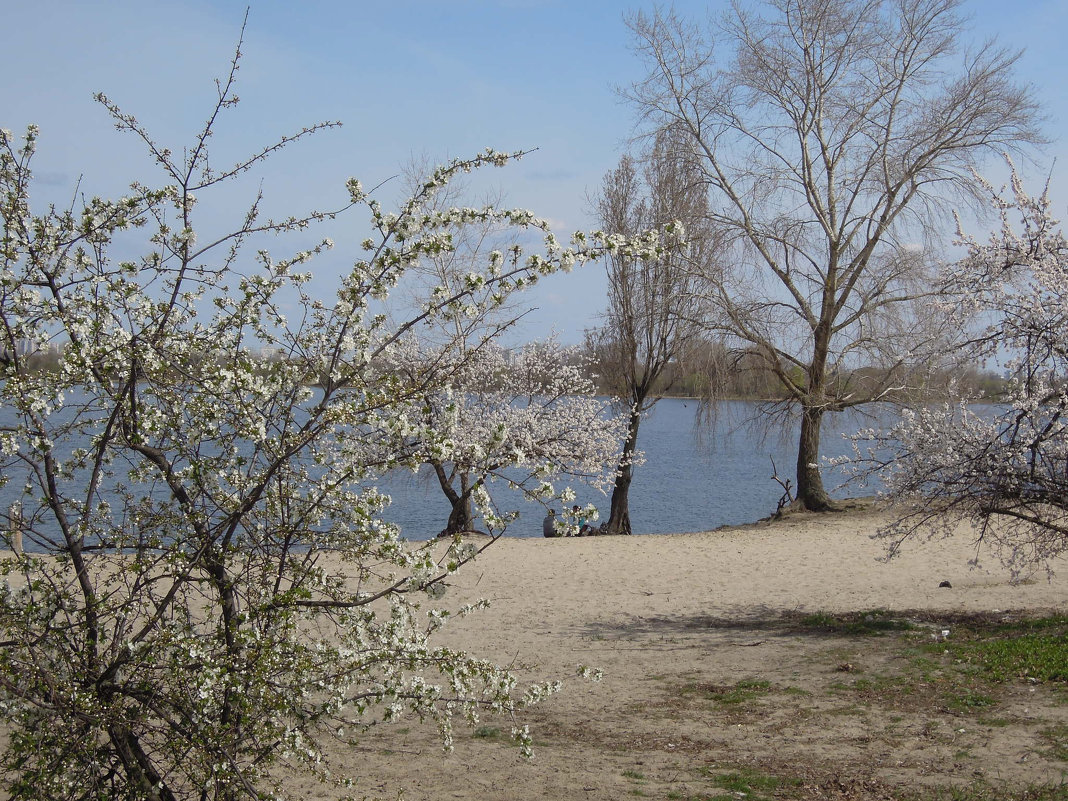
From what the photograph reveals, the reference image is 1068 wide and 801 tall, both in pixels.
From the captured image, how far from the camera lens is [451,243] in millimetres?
4312

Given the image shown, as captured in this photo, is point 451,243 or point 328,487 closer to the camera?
point 328,487

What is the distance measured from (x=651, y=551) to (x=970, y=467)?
8502 mm

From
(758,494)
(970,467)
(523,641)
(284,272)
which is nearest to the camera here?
(284,272)

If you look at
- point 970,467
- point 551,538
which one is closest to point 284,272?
point 970,467

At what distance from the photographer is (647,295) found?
66.9ft

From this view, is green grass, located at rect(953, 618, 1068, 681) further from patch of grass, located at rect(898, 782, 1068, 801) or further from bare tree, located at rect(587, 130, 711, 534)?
bare tree, located at rect(587, 130, 711, 534)

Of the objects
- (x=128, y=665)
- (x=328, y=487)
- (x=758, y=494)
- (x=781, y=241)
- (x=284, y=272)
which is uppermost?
(x=781, y=241)

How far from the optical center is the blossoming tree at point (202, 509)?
12.1 ft

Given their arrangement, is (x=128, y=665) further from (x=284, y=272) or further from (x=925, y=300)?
(x=925, y=300)

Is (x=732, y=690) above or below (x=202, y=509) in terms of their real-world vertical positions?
below

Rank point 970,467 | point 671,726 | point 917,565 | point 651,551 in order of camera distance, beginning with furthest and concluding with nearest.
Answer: point 651,551 < point 917,565 < point 970,467 < point 671,726

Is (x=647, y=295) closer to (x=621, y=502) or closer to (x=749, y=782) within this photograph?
(x=621, y=502)

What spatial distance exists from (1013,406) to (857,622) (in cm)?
350

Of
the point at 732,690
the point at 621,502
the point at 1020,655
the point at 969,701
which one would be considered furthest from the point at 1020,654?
the point at 621,502
